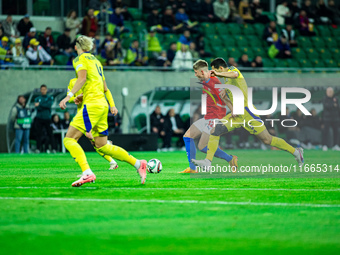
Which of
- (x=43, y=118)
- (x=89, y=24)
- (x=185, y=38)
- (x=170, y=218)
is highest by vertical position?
(x=89, y=24)

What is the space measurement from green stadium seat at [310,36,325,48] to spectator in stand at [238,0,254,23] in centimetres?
308

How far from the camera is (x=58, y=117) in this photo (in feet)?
74.8

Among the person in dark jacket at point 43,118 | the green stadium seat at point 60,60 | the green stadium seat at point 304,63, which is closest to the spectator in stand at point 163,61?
the green stadium seat at point 60,60

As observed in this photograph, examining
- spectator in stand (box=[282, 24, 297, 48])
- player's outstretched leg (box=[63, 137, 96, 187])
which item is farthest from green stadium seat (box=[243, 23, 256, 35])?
player's outstretched leg (box=[63, 137, 96, 187])

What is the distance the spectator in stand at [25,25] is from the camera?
971 inches

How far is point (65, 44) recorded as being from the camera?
24609mm

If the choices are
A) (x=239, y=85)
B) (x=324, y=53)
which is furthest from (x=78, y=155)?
(x=324, y=53)

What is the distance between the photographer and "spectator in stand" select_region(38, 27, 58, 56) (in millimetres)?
24188

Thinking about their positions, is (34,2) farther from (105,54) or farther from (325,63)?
(325,63)

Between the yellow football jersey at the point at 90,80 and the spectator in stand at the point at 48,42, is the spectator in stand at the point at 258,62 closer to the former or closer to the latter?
the spectator in stand at the point at 48,42

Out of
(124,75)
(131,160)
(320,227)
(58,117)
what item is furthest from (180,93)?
(320,227)

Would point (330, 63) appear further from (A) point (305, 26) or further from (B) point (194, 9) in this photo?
(B) point (194, 9)

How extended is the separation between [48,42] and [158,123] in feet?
16.9

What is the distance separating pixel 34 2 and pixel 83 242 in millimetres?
23971
